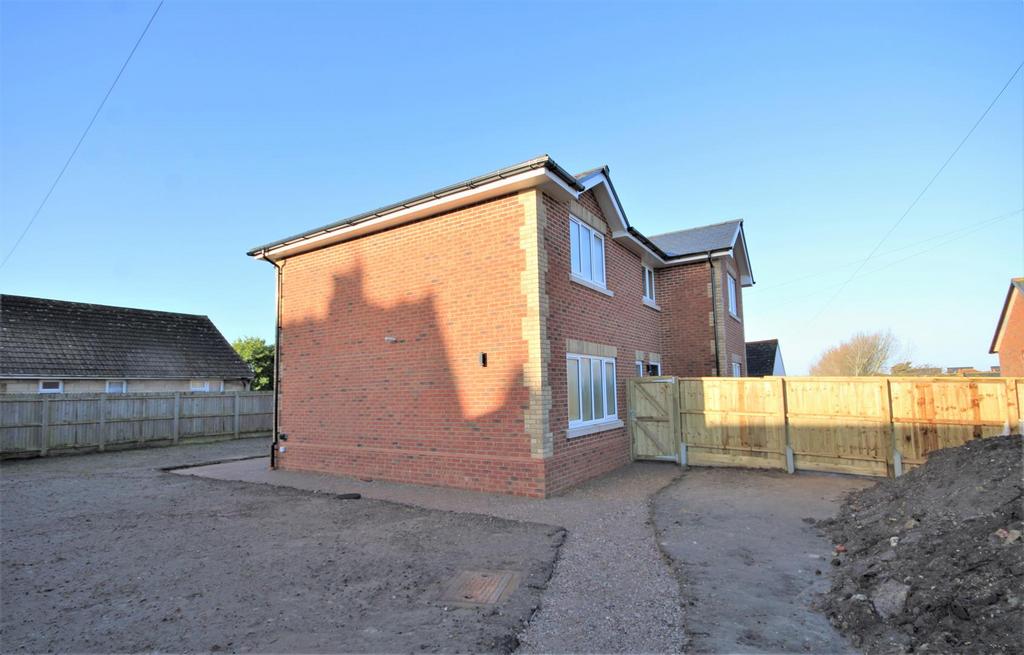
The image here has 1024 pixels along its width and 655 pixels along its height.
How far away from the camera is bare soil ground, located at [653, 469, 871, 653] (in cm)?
390

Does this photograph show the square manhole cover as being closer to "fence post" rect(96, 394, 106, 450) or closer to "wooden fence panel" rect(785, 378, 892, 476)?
"wooden fence panel" rect(785, 378, 892, 476)

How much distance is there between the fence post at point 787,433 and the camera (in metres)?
10.4

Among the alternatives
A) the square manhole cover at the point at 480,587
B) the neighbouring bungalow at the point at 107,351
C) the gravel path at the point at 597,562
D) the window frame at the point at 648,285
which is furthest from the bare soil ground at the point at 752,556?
the neighbouring bungalow at the point at 107,351

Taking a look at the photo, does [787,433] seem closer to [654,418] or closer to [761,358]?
[654,418]

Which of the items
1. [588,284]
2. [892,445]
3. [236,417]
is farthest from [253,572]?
[236,417]

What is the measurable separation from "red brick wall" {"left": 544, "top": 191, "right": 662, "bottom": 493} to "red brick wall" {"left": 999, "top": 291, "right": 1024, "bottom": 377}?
2952cm

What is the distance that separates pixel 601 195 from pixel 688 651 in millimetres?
9315

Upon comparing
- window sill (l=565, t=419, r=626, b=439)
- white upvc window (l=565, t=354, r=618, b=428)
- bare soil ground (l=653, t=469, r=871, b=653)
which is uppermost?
white upvc window (l=565, t=354, r=618, b=428)

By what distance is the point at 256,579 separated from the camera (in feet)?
16.8

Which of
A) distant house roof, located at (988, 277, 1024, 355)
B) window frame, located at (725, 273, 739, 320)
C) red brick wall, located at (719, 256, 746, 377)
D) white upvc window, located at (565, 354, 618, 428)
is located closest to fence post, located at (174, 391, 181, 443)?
white upvc window, located at (565, 354, 618, 428)

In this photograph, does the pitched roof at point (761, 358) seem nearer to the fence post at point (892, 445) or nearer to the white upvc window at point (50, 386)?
the fence post at point (892, 445)

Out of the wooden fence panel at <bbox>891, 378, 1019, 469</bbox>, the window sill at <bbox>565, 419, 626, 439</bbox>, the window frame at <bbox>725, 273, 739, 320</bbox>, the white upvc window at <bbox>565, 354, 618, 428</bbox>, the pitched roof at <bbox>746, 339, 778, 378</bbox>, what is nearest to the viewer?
the wooden fence panel at <bbox>891, 378, 1019, 469</bbox>

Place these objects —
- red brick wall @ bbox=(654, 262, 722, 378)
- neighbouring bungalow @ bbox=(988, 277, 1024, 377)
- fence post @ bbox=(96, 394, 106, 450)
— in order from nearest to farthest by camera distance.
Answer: red brick wall @ bbox=(654, 262, 722, 378)
fence post @ bbox=(96, 394, 106, 450)
neighbouring bungalow @ bbox=(988, 277, 1024, 377)

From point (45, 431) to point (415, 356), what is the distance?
549 inches
